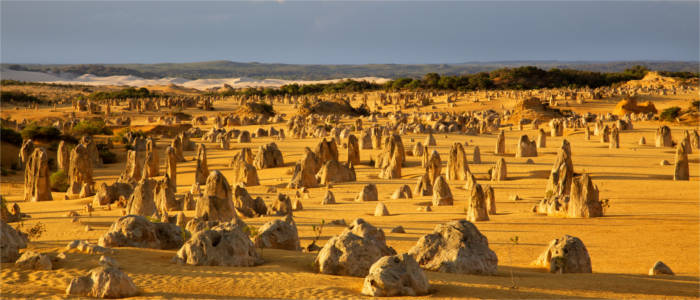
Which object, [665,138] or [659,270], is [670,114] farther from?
[659,270]

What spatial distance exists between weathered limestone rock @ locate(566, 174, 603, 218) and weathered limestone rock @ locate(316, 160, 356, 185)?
10.0 m

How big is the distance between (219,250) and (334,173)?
50.0 ft

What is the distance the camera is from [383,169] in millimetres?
26641

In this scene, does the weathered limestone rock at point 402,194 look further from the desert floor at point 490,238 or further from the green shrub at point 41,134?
the green shrub at point 41,134

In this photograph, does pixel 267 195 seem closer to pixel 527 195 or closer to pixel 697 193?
pixel 527 195

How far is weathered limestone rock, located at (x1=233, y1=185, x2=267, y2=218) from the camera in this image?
17.2 meters

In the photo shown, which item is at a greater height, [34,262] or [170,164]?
[34,262]

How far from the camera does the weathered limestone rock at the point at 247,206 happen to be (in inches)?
677

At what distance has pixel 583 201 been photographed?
54.4 ft

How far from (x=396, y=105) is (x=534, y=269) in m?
59.4

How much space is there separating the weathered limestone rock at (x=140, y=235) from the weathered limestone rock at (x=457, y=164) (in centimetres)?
1481

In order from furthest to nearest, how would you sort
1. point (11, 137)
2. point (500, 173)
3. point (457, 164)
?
point (11, 137) < point (457, 164) < point (500, 173)

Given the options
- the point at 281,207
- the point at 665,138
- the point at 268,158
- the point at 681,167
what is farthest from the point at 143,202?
the point at 665,138

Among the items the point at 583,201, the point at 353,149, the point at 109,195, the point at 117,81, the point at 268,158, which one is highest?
the point at 583,201
